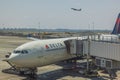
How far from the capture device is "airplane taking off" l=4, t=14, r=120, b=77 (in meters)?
34.2

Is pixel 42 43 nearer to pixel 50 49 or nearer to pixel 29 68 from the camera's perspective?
pixel 50 49

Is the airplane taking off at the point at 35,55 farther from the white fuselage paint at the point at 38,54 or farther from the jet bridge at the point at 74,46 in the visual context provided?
the jet bridge at the point at 74,46

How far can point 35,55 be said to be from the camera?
116ft

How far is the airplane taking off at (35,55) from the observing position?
34219mm

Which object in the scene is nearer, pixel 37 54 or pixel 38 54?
pixel 37 54

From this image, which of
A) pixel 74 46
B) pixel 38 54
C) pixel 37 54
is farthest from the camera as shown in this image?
pixel 74 46

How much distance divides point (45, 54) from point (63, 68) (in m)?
8.85

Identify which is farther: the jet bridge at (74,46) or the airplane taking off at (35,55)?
the jet bridge at (74,46)
